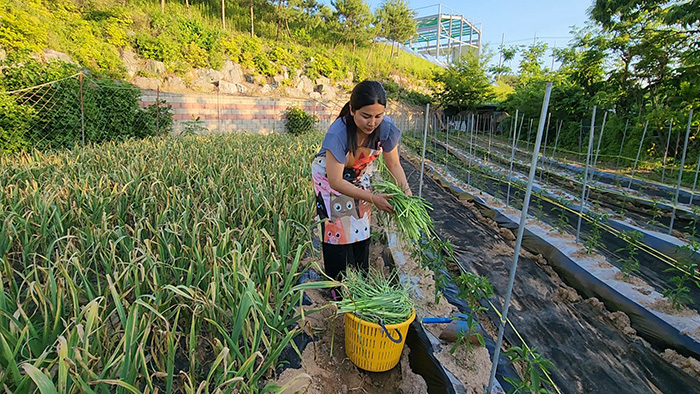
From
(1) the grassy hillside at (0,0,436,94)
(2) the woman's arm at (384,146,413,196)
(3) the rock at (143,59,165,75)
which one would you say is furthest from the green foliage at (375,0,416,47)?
(2) the woman's arm at (384,146,413,196)

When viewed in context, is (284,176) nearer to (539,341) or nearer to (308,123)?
(539,341)

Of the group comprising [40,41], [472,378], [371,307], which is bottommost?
[472,378]

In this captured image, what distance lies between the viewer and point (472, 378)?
1.47m

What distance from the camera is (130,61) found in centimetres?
969

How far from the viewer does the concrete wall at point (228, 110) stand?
950 centimetres

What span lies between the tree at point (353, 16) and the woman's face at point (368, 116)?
1917 cm

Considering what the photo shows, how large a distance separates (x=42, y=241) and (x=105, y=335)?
3.17 feet

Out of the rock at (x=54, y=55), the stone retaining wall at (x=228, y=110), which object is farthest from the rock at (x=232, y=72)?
the rock at (x=54, y=55)

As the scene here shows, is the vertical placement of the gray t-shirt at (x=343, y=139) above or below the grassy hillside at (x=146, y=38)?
below

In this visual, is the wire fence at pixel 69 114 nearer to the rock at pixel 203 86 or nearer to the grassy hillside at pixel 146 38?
the grassy hillside at pixel 146 38

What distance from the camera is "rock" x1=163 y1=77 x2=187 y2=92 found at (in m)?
10.3

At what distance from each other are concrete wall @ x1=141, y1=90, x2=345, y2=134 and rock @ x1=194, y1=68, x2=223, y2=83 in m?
0.91

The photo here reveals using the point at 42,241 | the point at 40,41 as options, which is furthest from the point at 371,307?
the point at 40,41

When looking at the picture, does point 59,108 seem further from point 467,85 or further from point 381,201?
point 467,85
